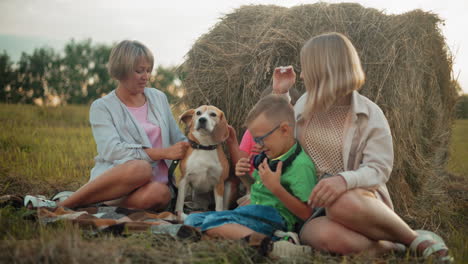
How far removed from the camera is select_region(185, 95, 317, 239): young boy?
2.53 m

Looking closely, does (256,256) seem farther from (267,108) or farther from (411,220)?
(411,220)

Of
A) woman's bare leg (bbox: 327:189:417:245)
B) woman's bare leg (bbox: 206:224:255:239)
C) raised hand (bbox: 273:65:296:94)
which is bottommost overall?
woman's bare leg (bbox: 206:224:255:239)

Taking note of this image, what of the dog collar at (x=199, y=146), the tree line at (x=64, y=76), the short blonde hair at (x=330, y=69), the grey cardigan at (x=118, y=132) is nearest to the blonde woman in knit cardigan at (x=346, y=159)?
the short blonde hair at (x=330, y=69)

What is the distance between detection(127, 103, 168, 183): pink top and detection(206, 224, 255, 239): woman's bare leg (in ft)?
4.06

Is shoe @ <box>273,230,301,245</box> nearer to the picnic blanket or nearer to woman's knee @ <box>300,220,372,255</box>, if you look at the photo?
woman's knee @ <box>300,220,372,255</box>

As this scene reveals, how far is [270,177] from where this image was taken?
2.52m

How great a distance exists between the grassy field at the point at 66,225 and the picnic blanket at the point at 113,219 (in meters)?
0.10

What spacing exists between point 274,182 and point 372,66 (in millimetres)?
1840

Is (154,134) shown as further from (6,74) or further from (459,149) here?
(6,74)

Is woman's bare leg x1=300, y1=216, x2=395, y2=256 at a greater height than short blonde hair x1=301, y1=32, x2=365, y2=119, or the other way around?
short blonde hair x1=301, y1=32, x2=365, y2=119

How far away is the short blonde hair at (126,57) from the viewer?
11.3 feet

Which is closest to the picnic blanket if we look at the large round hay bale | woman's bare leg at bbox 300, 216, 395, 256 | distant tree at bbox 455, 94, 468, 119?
woman's bare leg at bbox 300, 216, 395, 256

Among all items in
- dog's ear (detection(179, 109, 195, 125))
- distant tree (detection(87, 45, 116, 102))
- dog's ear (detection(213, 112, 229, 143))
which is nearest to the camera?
dog's ear (detection(213, 112, 229, 143))

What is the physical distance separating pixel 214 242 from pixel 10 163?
12.5ft
